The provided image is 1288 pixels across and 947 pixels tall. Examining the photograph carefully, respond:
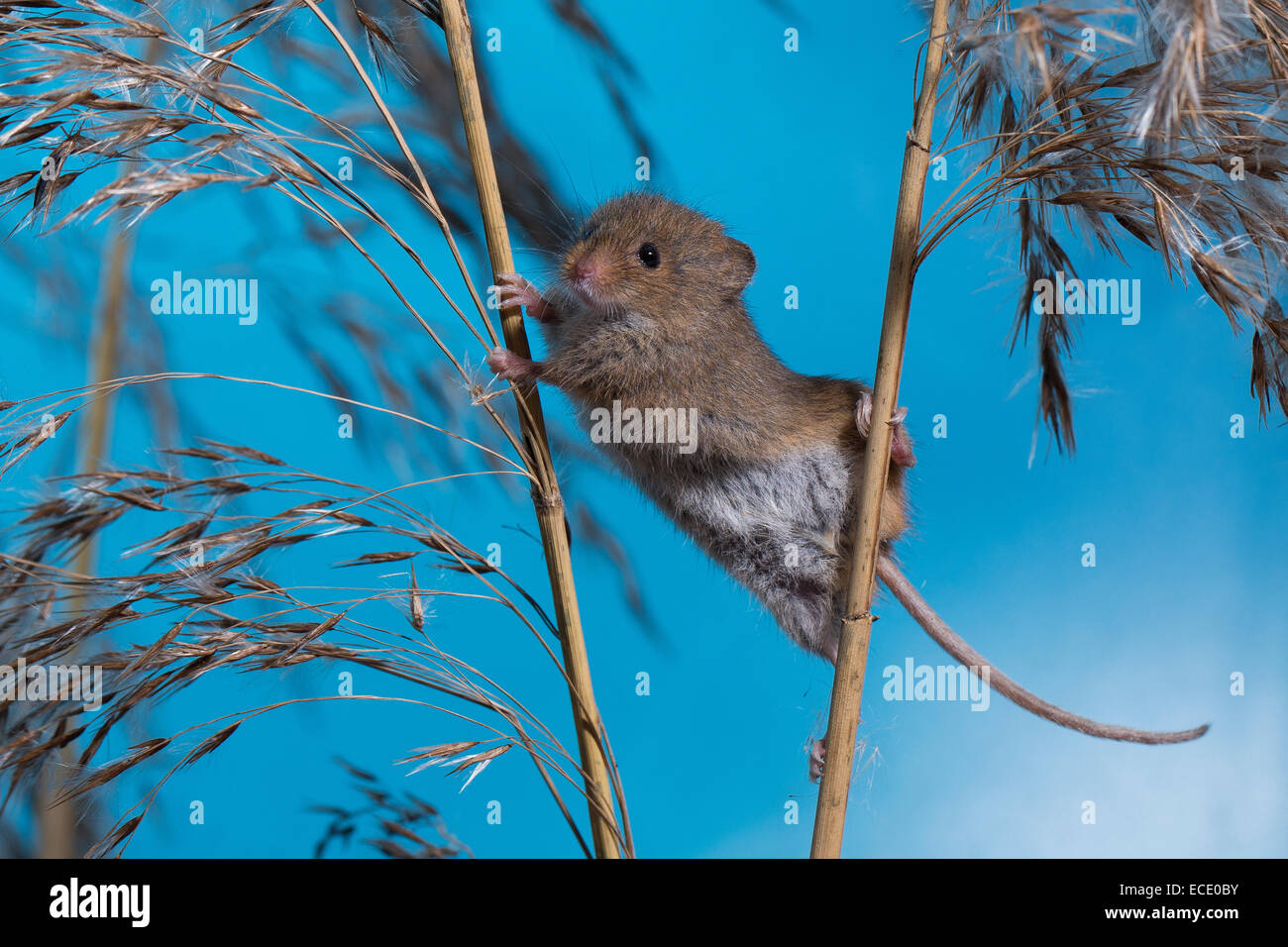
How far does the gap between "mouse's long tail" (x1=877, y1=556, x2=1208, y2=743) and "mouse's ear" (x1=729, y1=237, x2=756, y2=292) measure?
0.70m

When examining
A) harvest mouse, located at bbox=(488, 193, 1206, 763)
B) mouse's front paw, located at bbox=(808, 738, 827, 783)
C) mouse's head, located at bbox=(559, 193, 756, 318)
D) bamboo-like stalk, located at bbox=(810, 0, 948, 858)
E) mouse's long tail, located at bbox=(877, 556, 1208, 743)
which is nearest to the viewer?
bamboo-like stalk, located at bbox=(810, 0, 948, 858)

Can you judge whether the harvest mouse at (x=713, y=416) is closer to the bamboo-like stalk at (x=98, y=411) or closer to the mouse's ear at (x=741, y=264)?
the mouse's ear at (x=741, y=264)

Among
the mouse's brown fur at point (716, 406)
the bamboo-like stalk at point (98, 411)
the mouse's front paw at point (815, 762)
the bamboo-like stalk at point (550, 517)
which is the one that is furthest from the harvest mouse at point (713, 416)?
the bamboo-like stalk at point (98, 411)

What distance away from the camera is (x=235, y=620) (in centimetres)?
127

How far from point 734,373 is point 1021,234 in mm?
645

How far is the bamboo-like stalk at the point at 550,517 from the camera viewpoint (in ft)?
4.45

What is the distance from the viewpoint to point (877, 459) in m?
1.33

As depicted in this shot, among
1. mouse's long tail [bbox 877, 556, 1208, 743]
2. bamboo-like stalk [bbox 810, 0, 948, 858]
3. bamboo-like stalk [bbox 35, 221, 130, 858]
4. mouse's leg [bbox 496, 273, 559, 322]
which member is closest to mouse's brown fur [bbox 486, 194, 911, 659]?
mouse's long tail [bbox 877, 556, 1208, 743]

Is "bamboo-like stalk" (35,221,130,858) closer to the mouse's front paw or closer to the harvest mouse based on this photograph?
→ the harvest mouse

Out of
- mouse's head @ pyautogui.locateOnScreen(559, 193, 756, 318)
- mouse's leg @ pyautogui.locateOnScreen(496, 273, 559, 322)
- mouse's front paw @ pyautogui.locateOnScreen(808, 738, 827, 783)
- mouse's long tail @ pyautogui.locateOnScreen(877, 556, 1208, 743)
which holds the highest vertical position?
mouse's head @ pyautogui.locateOnScreen(559, 193, 756, 318)

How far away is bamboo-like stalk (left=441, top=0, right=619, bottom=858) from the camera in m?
1.36

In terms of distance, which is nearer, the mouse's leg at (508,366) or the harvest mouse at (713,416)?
the mouse's leg at (508,366)

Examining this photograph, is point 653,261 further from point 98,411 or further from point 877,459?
point 98,411

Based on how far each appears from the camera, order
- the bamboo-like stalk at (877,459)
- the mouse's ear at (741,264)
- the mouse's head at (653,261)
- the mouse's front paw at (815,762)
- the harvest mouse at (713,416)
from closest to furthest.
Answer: the bamboo-like stalk at (877,459), the mouse's front paw at (815,762), the harvest mouse at (713,416), the mouse's head at (653,261), the mouse's ear at (741,264)
